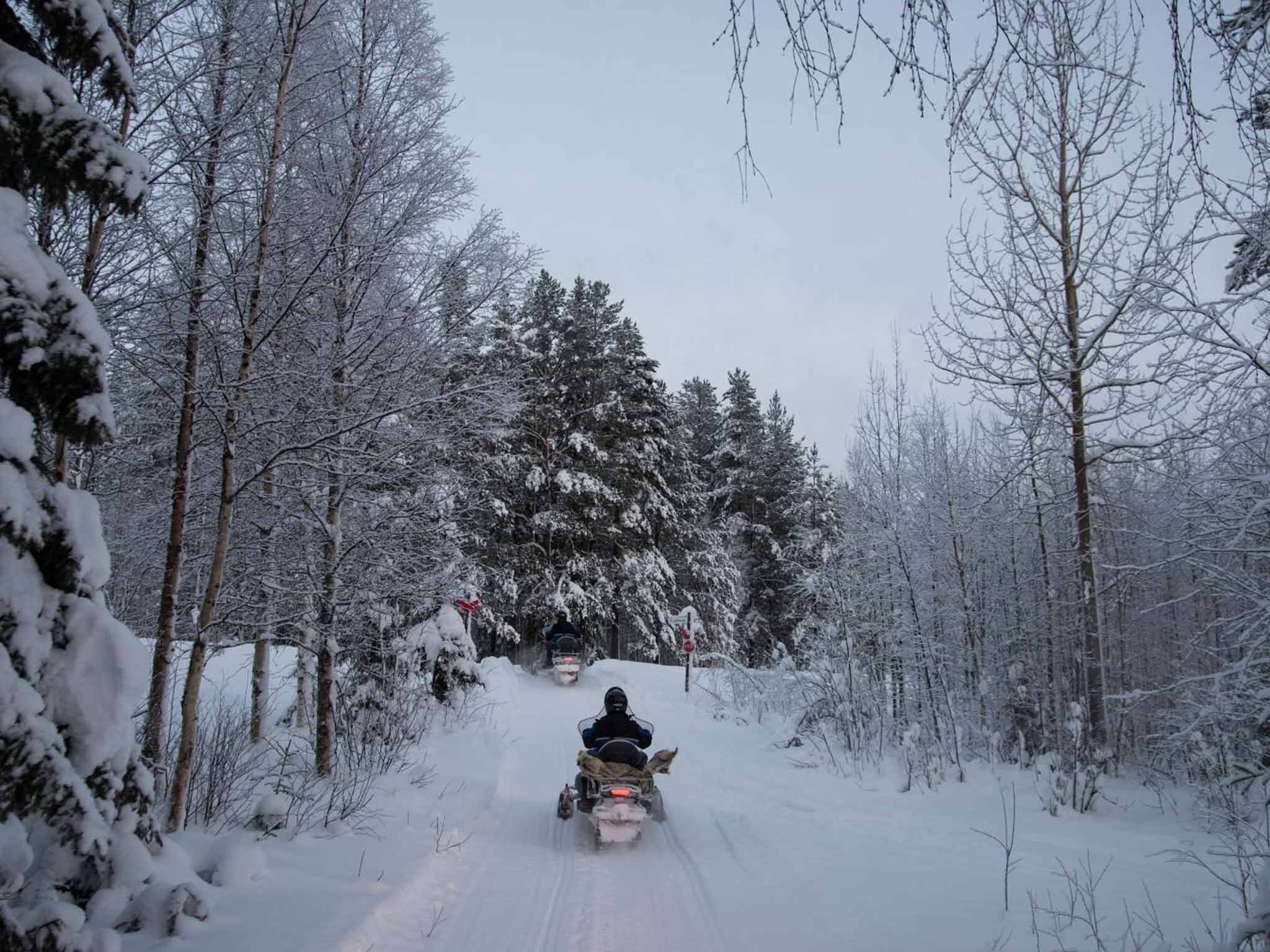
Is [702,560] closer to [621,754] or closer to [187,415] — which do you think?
[621,754]

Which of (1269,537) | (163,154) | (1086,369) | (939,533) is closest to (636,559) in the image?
(939,533)

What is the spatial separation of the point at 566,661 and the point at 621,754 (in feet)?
47.5

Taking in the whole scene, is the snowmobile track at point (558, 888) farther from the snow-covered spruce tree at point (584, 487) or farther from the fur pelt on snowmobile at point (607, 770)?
the snow-covered spruce tree at point (584, 487)

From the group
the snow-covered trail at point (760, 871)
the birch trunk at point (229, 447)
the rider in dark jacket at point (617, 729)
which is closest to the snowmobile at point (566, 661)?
the snow-covered trail at point (760, 871)

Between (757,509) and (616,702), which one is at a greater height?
(757,509)

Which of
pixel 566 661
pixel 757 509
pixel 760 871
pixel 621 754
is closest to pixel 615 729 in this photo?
pixel 621 754

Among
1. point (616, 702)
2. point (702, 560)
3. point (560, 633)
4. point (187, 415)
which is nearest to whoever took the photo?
point (187, 415)

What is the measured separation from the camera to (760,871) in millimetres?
5680

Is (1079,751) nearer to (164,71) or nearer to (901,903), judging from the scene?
(901,903)

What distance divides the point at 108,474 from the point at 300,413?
9.89 ft

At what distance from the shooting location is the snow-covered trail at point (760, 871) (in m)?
4.29

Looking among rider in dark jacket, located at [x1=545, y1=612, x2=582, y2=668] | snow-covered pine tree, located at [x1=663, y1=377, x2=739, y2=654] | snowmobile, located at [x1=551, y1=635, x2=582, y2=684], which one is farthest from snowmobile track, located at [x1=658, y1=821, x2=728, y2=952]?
snow-covered pine tree, located at [x1=663, y1=377, x2=739, y2=654]

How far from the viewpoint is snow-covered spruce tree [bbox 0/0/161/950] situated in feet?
6.76

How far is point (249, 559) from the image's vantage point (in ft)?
24.0
